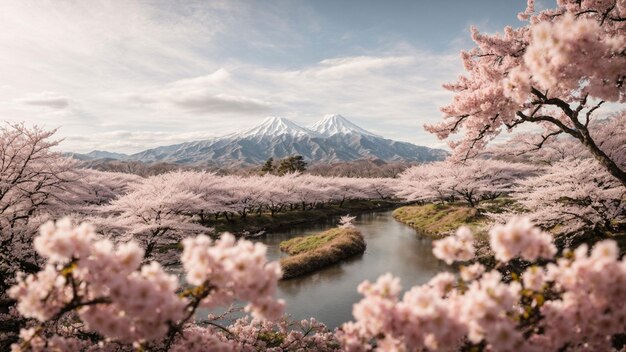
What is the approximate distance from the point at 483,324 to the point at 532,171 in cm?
6031

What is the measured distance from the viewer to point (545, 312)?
3.16 m

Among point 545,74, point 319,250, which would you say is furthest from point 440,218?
point 545,74

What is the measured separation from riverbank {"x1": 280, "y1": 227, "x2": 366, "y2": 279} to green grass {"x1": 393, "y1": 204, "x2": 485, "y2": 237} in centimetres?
856

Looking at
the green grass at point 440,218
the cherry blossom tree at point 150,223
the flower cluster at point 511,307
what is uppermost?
the flower cluster at point 511,307

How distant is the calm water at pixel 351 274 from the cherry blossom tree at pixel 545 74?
12322mm

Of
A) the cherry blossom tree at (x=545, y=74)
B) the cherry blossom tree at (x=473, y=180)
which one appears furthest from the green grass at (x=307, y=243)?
the cherry blossom tree at (x=545, y=74)

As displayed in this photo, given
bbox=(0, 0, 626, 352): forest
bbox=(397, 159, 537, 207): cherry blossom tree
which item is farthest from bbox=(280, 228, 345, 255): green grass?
bbox=(0, 0, 626, 352): forest

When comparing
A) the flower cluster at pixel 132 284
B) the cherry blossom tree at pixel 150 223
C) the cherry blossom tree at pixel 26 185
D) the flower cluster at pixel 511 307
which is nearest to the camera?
the flower cluster at pixel 511 307

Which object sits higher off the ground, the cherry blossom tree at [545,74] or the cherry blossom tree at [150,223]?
the cherry blossom tree at [545,74]

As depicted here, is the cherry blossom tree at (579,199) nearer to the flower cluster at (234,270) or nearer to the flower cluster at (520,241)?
the flower cluster at (520,241)

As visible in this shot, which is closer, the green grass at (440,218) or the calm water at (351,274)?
the calm water at (351,274)

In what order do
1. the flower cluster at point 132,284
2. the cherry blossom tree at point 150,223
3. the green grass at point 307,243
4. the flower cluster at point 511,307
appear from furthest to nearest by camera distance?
the green grass at point 307,243 → the cherry blossom tree at point 150,223 → the flower cluster at point 132,284 → the flower cluster at point 511,307

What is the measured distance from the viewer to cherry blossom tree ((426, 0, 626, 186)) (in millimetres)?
4637

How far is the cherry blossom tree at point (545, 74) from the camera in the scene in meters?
4.64
